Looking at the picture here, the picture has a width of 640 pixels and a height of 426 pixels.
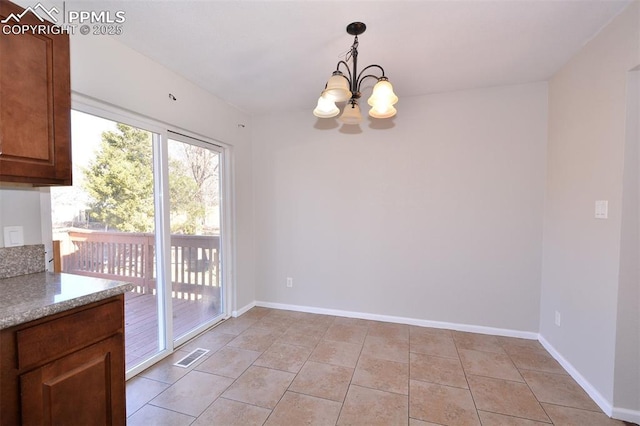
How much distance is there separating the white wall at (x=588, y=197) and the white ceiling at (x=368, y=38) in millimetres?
219

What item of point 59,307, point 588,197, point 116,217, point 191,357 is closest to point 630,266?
point 588,197

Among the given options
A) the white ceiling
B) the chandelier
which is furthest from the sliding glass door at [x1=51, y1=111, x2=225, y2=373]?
the chandelier

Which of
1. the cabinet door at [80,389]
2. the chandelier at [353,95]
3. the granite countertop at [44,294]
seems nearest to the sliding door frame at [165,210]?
the granite countertop at [44,294]

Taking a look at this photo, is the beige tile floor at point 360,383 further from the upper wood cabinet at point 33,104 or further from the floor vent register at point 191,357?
the upper wood cabinet at point 33,104

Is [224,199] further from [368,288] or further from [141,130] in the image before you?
[368,288]

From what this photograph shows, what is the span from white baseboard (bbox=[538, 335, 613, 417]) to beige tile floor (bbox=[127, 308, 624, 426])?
42 millimetres

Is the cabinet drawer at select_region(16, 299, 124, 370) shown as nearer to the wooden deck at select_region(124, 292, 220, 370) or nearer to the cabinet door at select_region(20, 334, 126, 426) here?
the cabinet door at select_region(20, 334, 126, 426)

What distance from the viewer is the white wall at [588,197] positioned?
181 cm

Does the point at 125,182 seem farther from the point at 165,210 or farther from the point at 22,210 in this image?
the point at 22,210

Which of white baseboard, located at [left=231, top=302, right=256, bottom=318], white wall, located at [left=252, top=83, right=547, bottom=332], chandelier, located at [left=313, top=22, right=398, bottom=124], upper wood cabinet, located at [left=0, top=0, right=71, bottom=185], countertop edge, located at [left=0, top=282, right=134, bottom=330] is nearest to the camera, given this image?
countertop edge, located at [left=0, top=282, right=134, bottom=330]

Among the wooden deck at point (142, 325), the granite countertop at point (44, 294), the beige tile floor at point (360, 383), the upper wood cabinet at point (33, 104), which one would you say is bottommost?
the beige tile floor at point (360, 383)

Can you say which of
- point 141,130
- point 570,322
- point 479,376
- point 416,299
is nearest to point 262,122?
point 141,130

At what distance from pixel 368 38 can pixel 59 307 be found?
236 centimetres

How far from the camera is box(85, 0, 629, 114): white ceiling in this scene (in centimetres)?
173
